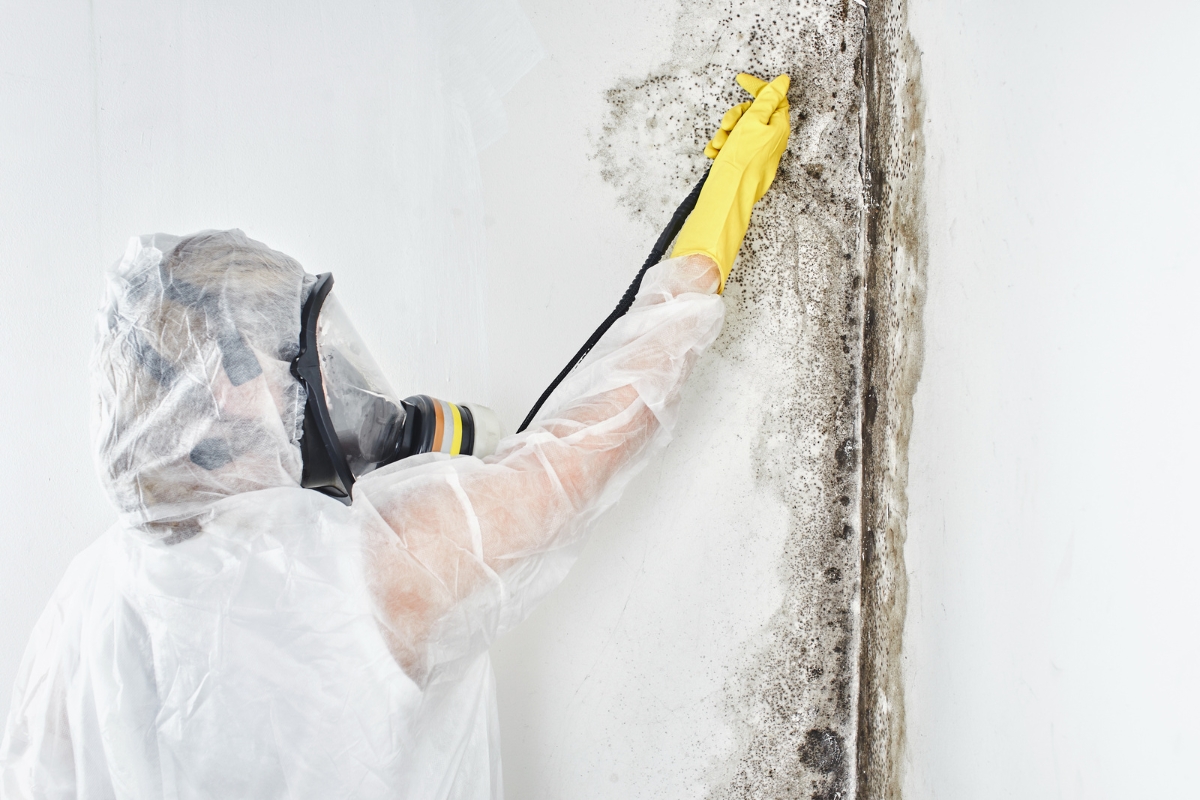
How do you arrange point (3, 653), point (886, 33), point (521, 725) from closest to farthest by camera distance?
point (3, 653)
point (886, 33)
point (521, 725)

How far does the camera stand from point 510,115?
1130 millimetres

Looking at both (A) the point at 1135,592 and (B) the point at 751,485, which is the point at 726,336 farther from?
(A) the point at 1135,592

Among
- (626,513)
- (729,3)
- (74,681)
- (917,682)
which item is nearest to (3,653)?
(74,681)

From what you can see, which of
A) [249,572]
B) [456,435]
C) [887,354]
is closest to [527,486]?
[456,435]

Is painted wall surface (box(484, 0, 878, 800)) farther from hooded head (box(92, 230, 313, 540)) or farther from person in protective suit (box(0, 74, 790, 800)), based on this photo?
hooded head (box(92, 230, 313, 540))

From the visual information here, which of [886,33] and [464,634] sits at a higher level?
[886,33]

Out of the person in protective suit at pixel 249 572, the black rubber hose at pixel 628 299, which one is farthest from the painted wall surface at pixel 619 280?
the person in protective suit at pixel 249 572

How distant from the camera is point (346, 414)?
2.24 ft

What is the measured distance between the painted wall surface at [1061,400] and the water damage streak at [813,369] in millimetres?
155

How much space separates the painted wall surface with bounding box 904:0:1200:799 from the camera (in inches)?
18.4

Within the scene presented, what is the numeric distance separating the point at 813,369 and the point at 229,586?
848mm

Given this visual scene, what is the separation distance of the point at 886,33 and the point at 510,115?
2.01 feet

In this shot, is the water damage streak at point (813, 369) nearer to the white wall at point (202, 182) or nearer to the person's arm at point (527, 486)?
the person's arm at point (527, 486)

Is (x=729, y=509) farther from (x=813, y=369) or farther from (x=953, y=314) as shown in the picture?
(x=953, y=314)
